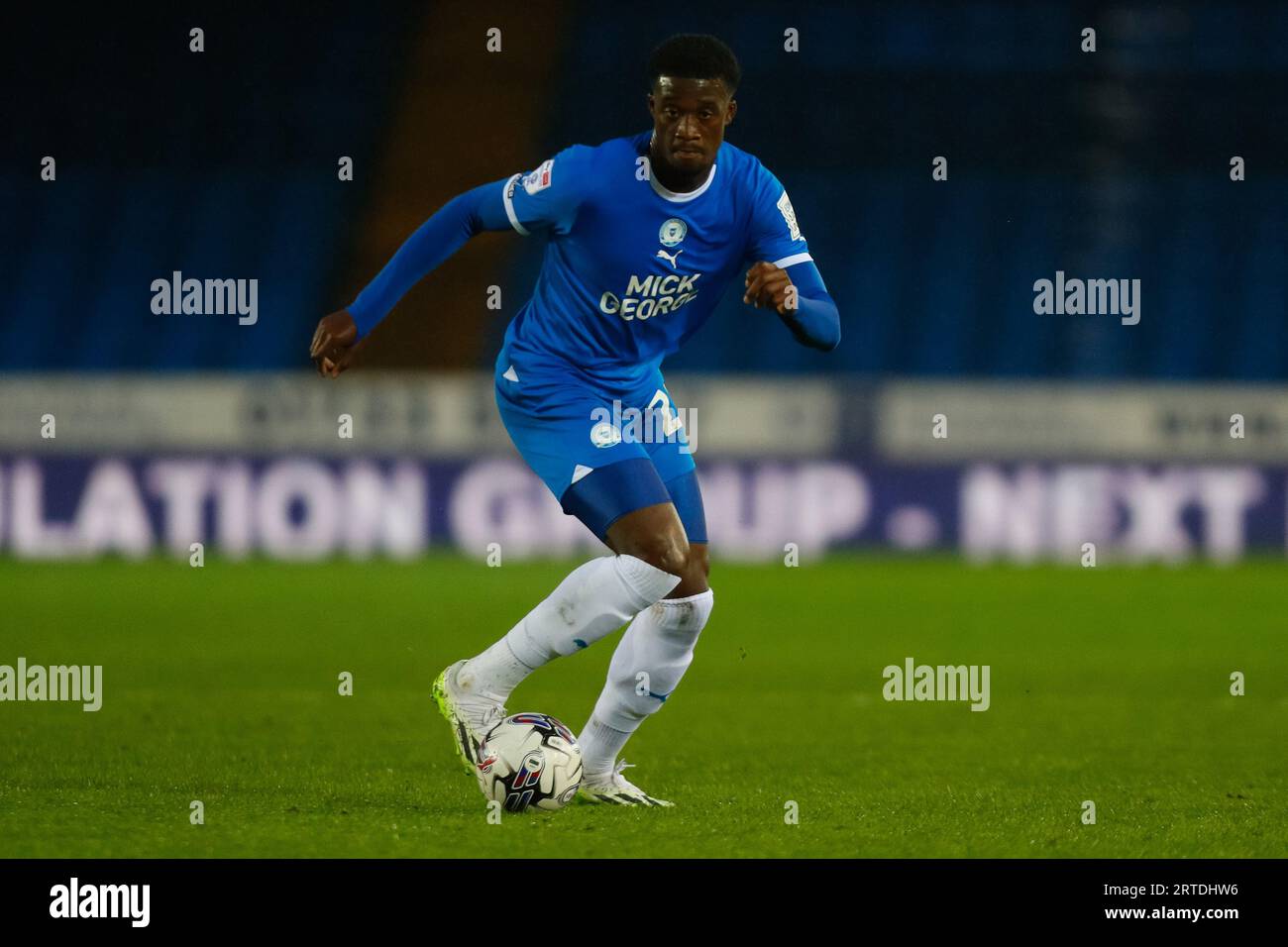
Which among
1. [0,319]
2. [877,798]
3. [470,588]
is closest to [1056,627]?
[470,588]

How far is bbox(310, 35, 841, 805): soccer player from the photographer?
5.71 m

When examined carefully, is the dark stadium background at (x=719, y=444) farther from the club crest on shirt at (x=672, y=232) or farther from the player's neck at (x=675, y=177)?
the player's neck at (x=675, y=177)

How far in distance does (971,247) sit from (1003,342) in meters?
1.42

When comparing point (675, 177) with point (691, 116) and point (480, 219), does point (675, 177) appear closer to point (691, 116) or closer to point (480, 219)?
point (691, 116)

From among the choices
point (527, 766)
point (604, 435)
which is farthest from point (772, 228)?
point (527, 766)

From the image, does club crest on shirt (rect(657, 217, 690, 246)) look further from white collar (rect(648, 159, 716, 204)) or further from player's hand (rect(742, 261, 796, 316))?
player's hand (rect(742, 261, 796, 316))

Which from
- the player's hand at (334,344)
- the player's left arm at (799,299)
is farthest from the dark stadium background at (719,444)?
the player's left arm at (799,299)

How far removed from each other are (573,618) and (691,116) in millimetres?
1440

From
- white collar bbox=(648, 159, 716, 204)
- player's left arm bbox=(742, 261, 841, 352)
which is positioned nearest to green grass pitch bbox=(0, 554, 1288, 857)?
player's left arm bbox=(742, 261, 841, 352)

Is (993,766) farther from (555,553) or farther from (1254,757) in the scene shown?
(555,553)

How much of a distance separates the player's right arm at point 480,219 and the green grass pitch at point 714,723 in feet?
4.72

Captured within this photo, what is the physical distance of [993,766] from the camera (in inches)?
276

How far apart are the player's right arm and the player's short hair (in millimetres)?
378

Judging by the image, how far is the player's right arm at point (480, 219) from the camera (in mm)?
5863
